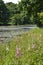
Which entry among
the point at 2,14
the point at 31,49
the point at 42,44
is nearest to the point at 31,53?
the point at 31,49

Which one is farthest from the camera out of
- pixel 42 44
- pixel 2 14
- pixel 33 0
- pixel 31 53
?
pixel 2 14

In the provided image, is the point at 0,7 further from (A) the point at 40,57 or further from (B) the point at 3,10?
(A) the point at 40,57

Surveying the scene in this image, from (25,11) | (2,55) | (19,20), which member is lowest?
(19,20)

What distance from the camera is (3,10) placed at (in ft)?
233

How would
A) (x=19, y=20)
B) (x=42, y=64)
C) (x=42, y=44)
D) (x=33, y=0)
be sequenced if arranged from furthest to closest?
1. (x=19, y=20)
2. (x=33, y=0)
3. (x=42, y=44)
4. (x=42, y=64)

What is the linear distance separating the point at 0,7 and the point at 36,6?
1066 inches

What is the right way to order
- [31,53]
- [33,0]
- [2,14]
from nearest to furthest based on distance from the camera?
1. [31,53]
2. [33,0]
3. [2,14]

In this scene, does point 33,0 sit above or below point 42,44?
below


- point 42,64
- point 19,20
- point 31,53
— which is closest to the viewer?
point 42,64

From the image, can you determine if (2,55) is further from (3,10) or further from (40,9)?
(3,10)

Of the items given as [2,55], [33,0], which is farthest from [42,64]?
[33,0]

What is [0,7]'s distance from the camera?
70.9 metres

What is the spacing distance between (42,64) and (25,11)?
4031 cm

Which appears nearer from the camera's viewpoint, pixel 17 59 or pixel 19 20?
pixel 17 59
